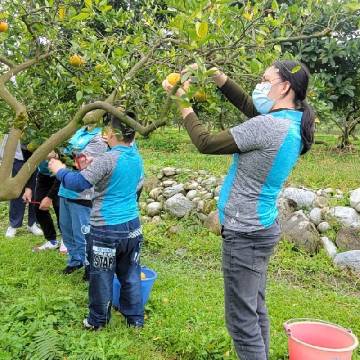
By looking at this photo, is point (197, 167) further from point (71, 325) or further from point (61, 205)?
point (71, 325)

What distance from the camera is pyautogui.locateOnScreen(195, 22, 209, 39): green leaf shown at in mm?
1965

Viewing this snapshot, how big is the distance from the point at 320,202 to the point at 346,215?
505 millimetres

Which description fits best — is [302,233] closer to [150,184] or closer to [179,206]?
[179,206]

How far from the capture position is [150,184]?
820 centimetres

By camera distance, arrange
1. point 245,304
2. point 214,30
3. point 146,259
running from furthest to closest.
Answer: point 146,259, point 245,304, point 214,30

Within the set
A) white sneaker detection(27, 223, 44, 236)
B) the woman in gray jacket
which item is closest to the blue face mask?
the woman in gray jacket

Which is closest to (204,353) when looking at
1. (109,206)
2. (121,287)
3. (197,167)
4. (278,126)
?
(121,287)

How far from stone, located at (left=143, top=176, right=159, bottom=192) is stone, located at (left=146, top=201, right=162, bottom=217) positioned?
2.46 ft

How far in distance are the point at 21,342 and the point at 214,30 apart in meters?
2.40

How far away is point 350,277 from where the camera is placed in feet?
17.1

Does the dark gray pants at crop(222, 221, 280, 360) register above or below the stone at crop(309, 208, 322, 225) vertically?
above

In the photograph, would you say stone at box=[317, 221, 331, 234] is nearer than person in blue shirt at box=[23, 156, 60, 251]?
No

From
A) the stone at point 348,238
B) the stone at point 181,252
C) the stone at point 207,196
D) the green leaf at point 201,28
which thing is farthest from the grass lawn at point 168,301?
the green leaf at point 201,28

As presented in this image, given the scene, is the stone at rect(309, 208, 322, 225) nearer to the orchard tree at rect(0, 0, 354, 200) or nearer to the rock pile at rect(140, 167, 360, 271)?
the rock pile at rect(140, 167, 360, 271)
